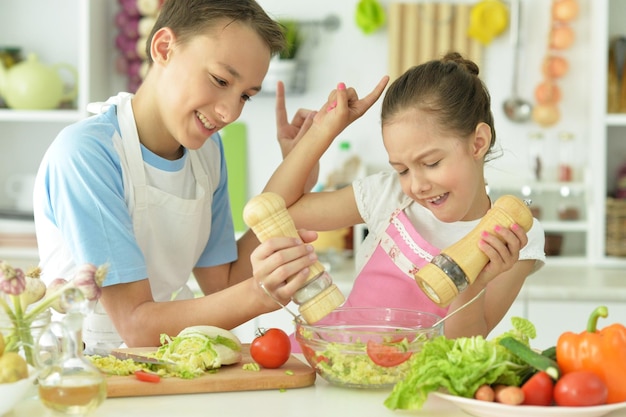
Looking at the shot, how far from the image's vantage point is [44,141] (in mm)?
3568

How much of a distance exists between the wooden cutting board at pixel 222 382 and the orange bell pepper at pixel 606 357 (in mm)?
392

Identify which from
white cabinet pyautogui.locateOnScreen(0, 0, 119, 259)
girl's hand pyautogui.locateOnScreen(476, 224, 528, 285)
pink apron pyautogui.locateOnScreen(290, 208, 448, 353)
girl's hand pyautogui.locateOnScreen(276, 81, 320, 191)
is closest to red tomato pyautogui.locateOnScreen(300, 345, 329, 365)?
girl's hand pyautogui.locateOnScreen(476, 224, 528, 285)

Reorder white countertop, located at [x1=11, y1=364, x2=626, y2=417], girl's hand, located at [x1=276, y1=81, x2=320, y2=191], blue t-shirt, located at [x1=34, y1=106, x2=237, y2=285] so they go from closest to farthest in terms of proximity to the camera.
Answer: white countertop, located at [x1=11, y1=364, x2=626, y2=417] < blue t-shirt, located at [x1=34, y1=106, x2=237, y2=285] < girl's hand, located at [x1=276, y1=81, x2=320, y2=191]

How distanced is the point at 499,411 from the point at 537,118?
233cm

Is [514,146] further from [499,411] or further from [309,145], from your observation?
[499,411]

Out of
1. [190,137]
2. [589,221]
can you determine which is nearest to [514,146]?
[589,221]

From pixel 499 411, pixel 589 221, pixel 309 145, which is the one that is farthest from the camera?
pixel 589 221

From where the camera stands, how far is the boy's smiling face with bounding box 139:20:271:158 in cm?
165

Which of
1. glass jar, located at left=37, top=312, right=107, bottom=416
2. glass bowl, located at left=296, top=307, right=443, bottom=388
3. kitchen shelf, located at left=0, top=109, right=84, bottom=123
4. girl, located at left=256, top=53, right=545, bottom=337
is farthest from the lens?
kitchen shelf, located at left=0, top=109, right=84, bottom=123

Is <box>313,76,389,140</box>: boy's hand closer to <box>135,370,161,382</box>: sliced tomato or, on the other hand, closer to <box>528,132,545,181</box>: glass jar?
<box>135,370,161,382</box>: sliced tomato

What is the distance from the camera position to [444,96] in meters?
1.73

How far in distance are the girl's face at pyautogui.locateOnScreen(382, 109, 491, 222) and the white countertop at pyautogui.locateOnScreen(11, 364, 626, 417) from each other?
0.48 metres

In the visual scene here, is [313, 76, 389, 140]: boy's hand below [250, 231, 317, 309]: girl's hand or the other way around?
the other way around

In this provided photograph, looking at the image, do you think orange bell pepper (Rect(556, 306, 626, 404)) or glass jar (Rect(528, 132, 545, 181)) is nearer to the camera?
orange bell pepper (Rect(556, 306, 626, 404))
